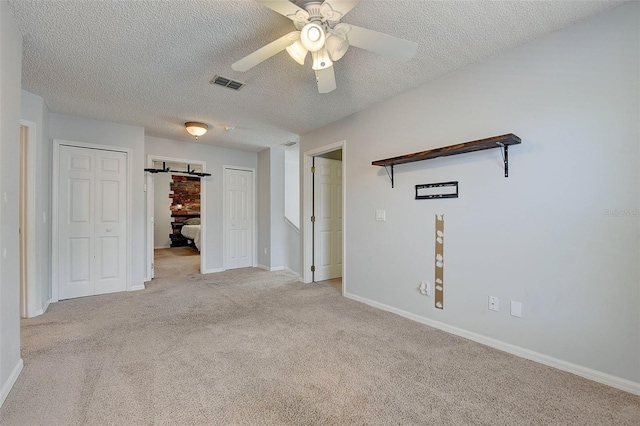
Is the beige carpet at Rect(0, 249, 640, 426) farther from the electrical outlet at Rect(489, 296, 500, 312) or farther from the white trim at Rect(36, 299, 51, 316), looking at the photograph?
the electrical outlet at Rect(489, 296, 500, 312)

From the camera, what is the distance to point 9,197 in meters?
1.85

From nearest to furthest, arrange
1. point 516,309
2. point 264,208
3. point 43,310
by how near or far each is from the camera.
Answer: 1. point 516,309
2. point 43,310
3. point 264,208

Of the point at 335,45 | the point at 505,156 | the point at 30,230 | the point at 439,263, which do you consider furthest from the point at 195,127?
the point at 505,156

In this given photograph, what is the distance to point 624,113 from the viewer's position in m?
1.84

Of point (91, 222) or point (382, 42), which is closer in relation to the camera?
point (382, 42)

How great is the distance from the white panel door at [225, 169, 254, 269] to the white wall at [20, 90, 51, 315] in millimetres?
2512

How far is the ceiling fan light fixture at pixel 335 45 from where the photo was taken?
1.70m

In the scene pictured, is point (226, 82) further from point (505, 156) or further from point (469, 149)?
point (505, 156)

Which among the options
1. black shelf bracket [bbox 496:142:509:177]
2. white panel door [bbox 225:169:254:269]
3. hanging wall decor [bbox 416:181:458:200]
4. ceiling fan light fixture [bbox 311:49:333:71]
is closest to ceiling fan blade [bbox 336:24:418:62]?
ceiling fan light fixture [bbox 311:49:333:71]

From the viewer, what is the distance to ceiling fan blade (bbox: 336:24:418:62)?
1.64 m

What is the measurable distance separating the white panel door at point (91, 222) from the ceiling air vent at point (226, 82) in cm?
227

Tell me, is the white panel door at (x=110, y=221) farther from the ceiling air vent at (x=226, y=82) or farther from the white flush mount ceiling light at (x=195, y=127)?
the ceiling air vent at (x=226, y=82)

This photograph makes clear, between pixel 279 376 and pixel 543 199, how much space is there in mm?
2220

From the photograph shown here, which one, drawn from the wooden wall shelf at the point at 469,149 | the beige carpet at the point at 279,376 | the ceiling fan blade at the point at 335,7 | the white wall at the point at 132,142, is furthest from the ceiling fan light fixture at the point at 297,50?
the white wall at the point at 132,142
